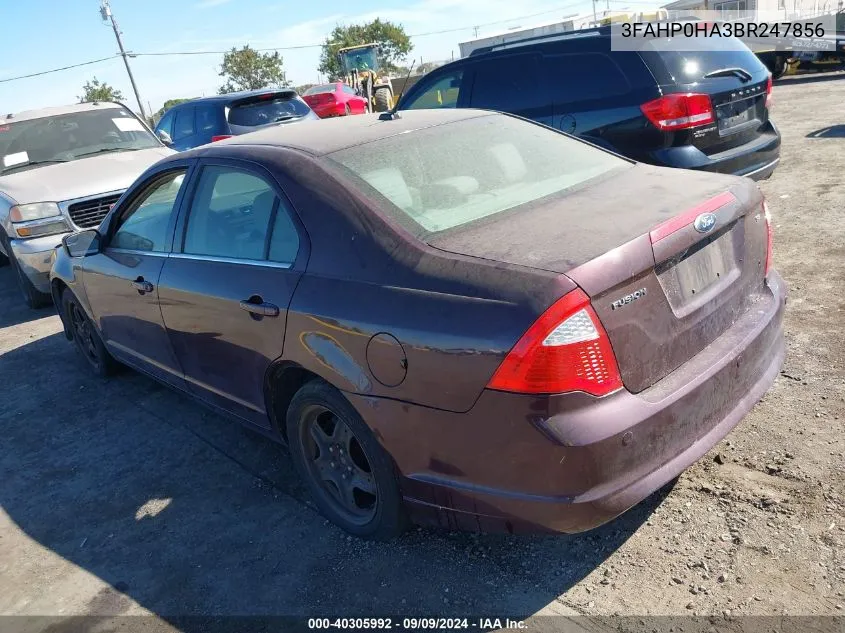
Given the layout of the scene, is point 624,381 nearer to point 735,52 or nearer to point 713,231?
point 713,231

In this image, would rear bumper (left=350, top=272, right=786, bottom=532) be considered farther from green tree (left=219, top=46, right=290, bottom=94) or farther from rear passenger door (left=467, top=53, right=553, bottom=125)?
green tree (left=219, top=46, right=290, bottom=94)

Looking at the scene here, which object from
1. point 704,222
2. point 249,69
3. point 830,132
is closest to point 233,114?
point 830,132

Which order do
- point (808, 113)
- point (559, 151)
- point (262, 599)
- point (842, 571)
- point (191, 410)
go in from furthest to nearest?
point (808, 113) → point (191, 410) → point (559, 151) → point (262, 599) → point (842, 571)

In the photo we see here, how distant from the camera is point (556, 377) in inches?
85.3

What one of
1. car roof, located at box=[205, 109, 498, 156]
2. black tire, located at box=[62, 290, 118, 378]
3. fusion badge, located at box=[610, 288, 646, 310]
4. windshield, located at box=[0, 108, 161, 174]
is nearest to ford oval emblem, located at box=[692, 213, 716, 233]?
fusion badge, located at box=[610, 288, 646, 310]

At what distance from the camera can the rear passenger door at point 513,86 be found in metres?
6.32

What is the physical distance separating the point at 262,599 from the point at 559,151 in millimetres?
2452

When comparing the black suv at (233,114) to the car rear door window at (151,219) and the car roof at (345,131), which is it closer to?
the car rear door window at (151,219)

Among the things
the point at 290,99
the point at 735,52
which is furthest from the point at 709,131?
the point at 290,99

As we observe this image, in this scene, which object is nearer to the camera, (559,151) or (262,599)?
(262,599)

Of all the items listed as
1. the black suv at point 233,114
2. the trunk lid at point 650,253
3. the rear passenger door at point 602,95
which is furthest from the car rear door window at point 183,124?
the trunk lid at point 650,253

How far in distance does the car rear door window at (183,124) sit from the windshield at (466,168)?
7.93m

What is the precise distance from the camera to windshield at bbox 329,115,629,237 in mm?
2836

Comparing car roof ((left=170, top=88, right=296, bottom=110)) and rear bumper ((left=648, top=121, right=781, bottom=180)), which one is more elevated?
car roof ((left=170, top=88, right=296, bottom=110))
